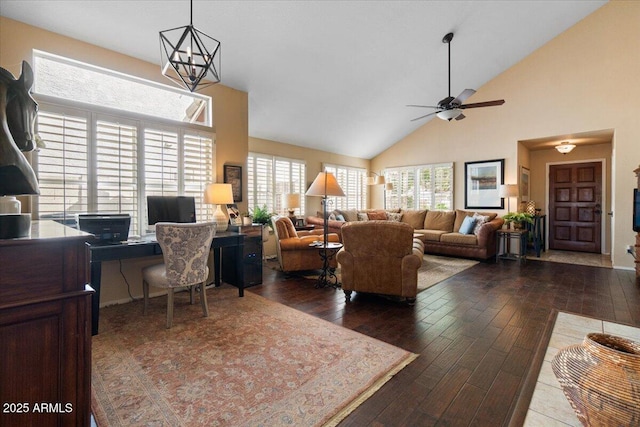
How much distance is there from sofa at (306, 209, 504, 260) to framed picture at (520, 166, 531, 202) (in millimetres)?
878

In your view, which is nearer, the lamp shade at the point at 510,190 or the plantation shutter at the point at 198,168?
the plantation shutter at the point at 198,168

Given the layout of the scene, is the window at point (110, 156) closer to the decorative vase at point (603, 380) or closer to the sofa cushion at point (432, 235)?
the decorative vase at point (603, 380)

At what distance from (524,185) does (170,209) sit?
296 inches

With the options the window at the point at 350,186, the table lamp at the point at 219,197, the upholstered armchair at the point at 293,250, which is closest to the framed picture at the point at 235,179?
the table lamp at the point at 219,197

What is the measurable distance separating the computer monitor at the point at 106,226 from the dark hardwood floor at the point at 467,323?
1.75 m

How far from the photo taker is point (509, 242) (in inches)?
243

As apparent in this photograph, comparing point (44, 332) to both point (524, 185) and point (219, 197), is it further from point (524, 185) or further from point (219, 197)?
point (524, 185)

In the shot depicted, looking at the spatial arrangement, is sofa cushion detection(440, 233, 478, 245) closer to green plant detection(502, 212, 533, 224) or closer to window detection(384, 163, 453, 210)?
green plant detection(502, 212, 533, 224)

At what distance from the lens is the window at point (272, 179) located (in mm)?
5996

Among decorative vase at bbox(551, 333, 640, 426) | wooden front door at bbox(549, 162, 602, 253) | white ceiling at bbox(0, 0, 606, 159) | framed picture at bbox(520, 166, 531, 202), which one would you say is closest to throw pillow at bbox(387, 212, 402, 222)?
white ceiling at bbox(0, 0, 606, 159)

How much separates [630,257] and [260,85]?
273 inches

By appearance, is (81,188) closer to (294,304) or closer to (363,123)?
(294,304)

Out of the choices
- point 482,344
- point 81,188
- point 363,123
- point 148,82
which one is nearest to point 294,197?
point 363,123

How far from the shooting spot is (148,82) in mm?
3666
